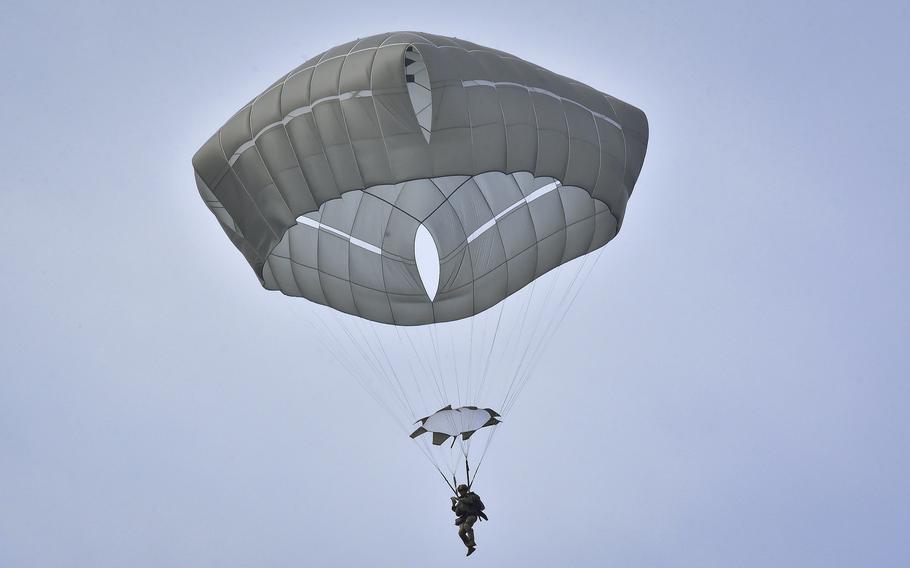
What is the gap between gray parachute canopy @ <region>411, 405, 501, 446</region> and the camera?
750 inches

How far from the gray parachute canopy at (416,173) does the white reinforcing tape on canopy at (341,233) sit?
21 millimetres

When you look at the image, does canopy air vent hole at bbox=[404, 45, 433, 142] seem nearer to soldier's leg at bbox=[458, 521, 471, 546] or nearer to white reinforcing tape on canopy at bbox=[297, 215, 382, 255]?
white reinforcing tape on canopy at bbox=[297, 215, 382, 255]

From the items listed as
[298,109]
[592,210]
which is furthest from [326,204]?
[592,210]

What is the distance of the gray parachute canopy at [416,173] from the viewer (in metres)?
16.8

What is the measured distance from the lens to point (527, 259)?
19.4m

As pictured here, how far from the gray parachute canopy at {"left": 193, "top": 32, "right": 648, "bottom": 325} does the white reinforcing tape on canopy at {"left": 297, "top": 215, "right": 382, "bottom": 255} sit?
0.02 metres

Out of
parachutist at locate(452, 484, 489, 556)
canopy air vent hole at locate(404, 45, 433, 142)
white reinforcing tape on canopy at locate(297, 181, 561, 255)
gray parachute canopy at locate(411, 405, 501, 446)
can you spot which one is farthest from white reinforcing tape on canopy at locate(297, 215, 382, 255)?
parachutist at locate(452, 484, 489, 556)

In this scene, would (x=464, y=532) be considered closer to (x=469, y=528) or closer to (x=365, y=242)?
(x=469, y=528)

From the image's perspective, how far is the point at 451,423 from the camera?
19.1 meters

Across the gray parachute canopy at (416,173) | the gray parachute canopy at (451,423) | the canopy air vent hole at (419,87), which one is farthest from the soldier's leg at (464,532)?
Answer: the canopy air vent hole at (419,87)

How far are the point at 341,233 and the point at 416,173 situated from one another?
8.87 feet

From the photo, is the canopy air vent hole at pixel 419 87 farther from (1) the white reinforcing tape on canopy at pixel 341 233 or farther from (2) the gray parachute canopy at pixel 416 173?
(1) the white reinforcing tape on canopy at pixel 341 233

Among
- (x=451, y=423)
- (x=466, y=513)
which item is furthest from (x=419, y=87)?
(x=466, y=513)

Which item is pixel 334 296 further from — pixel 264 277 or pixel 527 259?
pixel 527 259
